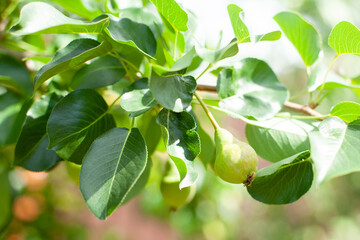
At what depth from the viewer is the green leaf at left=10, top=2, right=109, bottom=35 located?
0.36 m

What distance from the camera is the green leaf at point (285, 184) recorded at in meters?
0.42

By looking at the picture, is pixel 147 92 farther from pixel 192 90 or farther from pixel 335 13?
pixel 335 13

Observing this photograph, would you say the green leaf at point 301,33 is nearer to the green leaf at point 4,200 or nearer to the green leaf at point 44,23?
the green leaf at point 44,23

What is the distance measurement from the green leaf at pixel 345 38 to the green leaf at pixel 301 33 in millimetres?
106

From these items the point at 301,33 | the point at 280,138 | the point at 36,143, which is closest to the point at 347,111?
the point at 280,138

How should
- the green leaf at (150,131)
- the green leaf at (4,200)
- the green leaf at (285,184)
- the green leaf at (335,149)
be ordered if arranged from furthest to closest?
1. the green leaf at (4,200)
2. the green leaf at (150,131)
3. the green leaf at (285,184)
4. the green leaf at (335,149)

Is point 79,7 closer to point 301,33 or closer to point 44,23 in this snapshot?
point 44,23

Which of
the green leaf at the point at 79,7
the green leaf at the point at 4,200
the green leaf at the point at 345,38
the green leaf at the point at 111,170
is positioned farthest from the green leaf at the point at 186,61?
the green leaf at the point at 4,200

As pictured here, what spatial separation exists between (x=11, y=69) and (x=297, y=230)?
3497 mm

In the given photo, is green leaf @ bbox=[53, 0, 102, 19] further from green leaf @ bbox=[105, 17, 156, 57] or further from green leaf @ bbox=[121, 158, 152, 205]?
green leaf @ bbox=[121, 158, 152, 205]

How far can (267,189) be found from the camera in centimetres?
43

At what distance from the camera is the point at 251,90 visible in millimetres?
531

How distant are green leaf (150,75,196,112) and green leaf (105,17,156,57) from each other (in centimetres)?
7

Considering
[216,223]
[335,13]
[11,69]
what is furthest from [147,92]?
[335,13]
